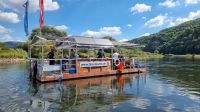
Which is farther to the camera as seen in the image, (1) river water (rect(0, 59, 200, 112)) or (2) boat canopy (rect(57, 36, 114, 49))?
(2) boat canopy (rect(57, 36, 114, 49))

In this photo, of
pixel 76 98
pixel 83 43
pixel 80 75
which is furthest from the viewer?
pixel 83 43

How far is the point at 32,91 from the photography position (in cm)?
1644

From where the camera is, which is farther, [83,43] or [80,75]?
[83,43]

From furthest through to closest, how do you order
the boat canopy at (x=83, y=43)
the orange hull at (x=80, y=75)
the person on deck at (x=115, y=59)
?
the person on deck at (x=115, y=59)
the boat canopy at (x=83, y=43)
the orange hull at (x=80, y=75)

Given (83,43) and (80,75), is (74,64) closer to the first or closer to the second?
(80,75)

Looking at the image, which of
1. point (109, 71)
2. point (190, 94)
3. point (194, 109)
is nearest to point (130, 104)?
point (194, 109)

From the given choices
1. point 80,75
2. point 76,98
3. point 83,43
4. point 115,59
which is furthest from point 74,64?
point 76,98

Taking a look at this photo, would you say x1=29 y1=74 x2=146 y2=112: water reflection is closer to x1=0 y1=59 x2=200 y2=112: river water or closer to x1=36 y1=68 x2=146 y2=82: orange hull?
x1=0 y1=59 x2=200 y2=112: river water

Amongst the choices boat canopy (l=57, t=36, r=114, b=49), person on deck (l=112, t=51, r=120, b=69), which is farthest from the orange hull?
boat canopy (l=57, t=36, r=114, b=49)

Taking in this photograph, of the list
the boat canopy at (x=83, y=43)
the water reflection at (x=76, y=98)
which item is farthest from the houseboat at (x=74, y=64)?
the water reflection at (x=76, y=98)

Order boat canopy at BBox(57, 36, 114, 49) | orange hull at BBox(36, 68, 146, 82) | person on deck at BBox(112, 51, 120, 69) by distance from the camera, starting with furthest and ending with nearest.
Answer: person on deck at BBox(112, 51, 120, 69), boat canopy at BBox(57, 36, 114, 49), orange hull at BBox(36, 68, 146, 82)

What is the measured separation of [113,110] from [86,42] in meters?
13.4

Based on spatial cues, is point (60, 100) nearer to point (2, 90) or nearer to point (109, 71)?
point (2, 90)

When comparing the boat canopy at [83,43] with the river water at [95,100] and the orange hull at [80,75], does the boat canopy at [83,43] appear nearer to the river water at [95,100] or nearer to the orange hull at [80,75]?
the orange hull at [80,75]
